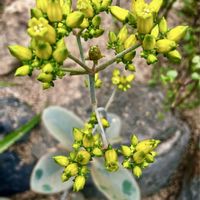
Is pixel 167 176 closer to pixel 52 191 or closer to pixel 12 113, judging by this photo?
pixel 52 191

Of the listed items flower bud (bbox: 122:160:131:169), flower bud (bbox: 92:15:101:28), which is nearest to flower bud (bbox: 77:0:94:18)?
flower bud (bbox: 92:15:101:28)

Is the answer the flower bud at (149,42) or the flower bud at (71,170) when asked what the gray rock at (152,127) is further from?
the flower bud at (149,42)

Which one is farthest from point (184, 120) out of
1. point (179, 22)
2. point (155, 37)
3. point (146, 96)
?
point (155, 37)

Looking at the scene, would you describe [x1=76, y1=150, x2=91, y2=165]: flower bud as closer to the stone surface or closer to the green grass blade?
the green grass blade

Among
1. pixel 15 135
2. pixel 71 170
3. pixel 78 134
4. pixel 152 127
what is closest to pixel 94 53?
pixel 78 134

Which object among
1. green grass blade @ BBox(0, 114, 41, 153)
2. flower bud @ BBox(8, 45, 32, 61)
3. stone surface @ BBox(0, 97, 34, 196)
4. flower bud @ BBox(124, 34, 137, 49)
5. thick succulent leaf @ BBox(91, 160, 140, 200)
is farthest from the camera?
stone surface @ BBox(0, 97, 34, 196)

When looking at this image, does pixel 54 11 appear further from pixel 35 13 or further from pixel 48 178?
pixel 48 178
